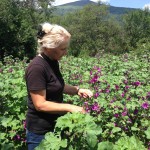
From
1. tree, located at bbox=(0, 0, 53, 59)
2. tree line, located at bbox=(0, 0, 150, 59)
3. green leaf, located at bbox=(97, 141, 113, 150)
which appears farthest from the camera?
tree line, located at bbox=(0, 0, 150, 59)

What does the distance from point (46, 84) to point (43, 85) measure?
0.28ft

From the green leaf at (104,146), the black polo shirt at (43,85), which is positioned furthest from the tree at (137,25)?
the green leaf at (104,146)

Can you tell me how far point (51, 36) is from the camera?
2820mm

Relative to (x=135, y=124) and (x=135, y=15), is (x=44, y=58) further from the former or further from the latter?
(x=135, y=15)

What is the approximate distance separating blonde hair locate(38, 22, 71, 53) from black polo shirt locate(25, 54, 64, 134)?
0.44ft

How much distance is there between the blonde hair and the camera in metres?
2.81

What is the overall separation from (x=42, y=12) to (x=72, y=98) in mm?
42634

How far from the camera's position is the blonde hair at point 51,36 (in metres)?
2.81

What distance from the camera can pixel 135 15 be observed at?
71.0 m

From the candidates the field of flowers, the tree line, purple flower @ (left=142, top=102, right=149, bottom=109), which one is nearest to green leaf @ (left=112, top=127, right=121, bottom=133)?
the field of flowers

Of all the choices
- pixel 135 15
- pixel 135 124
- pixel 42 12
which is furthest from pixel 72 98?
pixel 135 15

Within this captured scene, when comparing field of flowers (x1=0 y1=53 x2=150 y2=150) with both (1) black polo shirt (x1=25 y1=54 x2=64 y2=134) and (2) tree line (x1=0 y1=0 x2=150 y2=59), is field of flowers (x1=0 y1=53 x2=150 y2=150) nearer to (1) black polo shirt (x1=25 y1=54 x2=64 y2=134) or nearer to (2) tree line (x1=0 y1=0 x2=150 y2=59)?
(1) black polo shirt (x1=25 y1=54 x2=64 y2=134)

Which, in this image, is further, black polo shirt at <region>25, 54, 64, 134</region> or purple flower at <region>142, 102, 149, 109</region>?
purple flower at <region>142, 102, 149, 109</region>

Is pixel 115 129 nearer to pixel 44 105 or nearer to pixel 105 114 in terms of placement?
pixel 105 114
